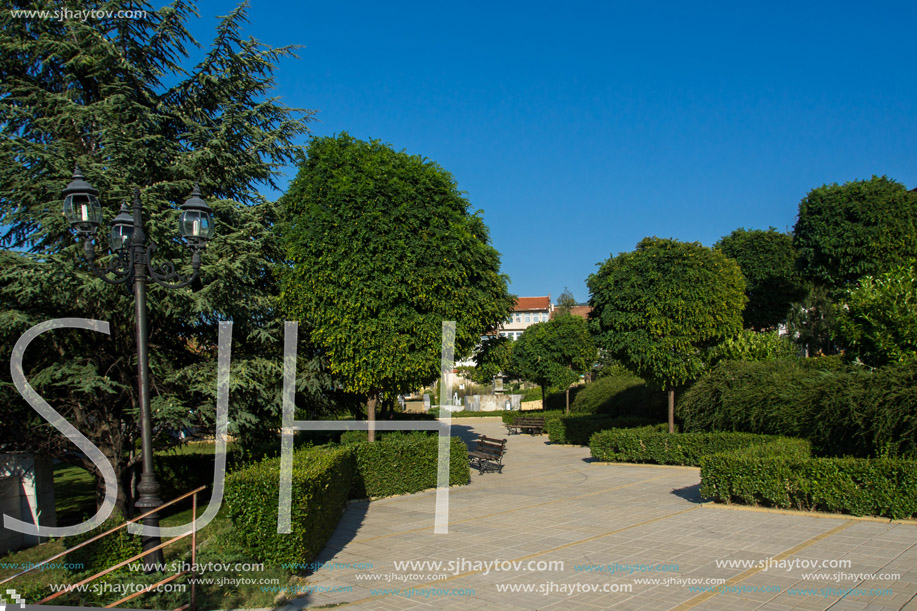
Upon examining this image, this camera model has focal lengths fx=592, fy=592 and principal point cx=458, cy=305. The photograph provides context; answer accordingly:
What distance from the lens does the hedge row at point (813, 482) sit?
9000 millimetres

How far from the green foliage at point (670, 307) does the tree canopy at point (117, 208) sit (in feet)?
29.9

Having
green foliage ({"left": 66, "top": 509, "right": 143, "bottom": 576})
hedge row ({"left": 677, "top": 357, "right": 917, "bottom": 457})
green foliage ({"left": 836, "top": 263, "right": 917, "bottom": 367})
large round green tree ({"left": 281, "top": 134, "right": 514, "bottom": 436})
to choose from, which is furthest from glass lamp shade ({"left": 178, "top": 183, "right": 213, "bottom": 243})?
green foliage ({"left": 836, "top": 263, "right": 917, "bottom": 367})

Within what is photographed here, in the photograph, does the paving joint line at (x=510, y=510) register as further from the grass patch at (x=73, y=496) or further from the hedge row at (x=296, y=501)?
the grass patch at (x=73, y=496)

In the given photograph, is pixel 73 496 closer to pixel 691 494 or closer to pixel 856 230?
pixel 691 494

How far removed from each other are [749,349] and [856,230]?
36.3ft

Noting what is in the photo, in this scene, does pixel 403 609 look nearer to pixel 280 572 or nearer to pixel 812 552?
pixel 280 572

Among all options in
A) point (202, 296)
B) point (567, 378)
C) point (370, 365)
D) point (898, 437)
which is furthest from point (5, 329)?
point (567, 378)

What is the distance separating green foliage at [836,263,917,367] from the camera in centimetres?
1371

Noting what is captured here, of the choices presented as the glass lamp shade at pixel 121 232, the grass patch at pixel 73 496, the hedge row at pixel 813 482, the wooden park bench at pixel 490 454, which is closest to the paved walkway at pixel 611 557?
the hedge row at pixel 813 482

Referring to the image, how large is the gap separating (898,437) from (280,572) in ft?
35.7

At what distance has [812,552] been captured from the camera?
752 centimetres

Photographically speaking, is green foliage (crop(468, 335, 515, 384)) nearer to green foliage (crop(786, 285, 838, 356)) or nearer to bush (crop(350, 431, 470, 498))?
bush (crop(350, 431, 470, 498))

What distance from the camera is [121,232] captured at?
271 inches

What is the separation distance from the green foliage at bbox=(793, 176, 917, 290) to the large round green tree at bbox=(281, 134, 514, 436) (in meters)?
20.8
